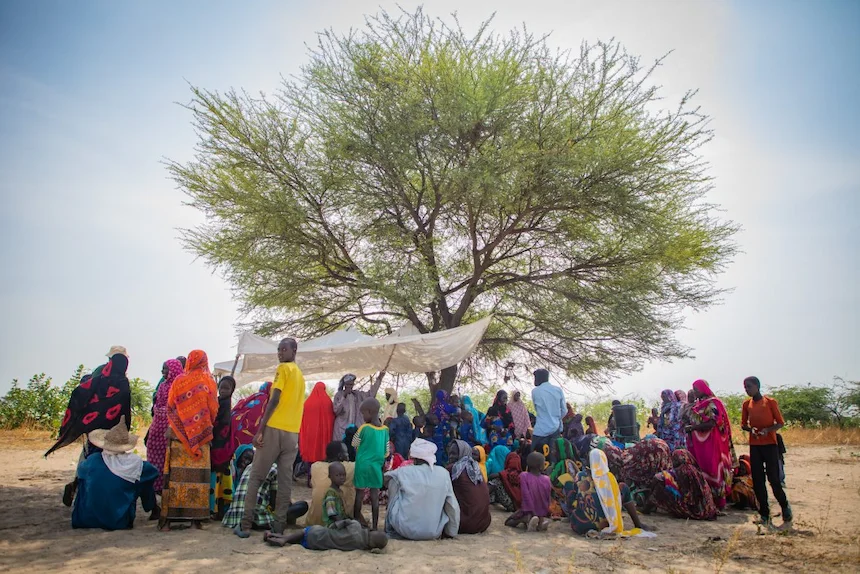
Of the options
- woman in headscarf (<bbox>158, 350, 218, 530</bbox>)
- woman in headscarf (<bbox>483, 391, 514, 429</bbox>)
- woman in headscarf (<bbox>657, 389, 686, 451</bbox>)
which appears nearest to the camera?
woman in headscarf (<bbox>158, 350, 218, 530</bbox>)

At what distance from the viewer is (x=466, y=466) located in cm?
711

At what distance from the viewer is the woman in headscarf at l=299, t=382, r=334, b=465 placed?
31.9ft

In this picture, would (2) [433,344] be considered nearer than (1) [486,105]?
Yes

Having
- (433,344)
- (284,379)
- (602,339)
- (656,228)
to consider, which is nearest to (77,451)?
(433,344)

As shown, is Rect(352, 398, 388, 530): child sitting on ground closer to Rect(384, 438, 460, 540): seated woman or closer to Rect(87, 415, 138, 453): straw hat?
Rect(384, 438, 460, 540): seated woman

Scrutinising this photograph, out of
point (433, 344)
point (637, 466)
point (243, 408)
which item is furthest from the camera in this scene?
point (433, 344)

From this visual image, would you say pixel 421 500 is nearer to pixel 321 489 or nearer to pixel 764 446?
pixel 321 489

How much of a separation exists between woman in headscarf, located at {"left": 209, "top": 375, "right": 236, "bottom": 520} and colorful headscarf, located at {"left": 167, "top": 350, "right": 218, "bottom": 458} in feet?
0.65

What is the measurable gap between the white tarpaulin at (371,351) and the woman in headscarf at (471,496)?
3211 mm

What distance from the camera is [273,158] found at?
13578mm

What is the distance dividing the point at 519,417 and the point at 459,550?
4.90 meters

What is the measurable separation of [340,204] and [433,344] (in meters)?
5.07

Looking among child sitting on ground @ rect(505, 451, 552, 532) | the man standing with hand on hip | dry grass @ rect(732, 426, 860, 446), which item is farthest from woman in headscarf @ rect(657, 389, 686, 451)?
dry grass @ rect(732, 426, 860, 446)

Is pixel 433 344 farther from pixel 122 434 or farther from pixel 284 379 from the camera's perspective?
pixel 122 434
